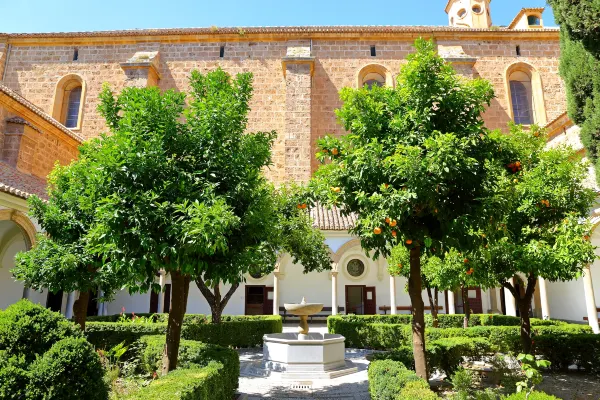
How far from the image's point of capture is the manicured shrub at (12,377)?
3250mm

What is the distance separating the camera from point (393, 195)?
4.53 meters

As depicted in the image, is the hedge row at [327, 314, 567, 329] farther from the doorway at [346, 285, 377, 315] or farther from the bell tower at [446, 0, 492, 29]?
the bell tower at [446, 0, 492, 29]

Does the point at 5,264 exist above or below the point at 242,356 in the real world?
above

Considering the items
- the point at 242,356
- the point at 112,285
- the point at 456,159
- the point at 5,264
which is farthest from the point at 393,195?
the point at 5,264

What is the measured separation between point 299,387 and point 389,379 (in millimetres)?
2975

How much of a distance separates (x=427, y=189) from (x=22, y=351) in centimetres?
413

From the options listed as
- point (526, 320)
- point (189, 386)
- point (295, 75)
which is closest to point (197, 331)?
point (189, 386)

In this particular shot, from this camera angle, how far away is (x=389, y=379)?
16.0ft

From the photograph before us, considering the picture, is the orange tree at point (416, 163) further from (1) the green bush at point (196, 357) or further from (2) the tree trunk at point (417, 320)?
(1) the green bush at point (196, 357)

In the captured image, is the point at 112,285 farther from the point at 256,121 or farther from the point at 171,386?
the point at 256,121

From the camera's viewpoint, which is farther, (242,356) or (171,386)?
(242,356)

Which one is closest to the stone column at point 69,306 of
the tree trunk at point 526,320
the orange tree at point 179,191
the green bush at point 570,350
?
the orange tree at point 179,191

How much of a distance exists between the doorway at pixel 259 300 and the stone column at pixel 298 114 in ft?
17.8

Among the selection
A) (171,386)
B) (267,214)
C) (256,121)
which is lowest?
(171,386)
